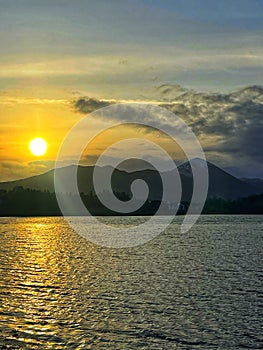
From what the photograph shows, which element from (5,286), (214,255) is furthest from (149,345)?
(214,255)

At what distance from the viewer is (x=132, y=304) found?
65.4 metres

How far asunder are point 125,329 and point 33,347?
380 inches

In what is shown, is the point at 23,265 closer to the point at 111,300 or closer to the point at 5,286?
the point at 5,286

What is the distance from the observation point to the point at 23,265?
109438 mm

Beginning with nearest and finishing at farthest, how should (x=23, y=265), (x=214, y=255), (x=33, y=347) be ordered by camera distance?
(x=33, y=347), (x=23, y=265), (x=214, y=255)

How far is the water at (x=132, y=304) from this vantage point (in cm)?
4988

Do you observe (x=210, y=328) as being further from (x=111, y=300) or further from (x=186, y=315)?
(x=111, y=300)

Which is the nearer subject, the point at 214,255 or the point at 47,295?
the point at 47,295

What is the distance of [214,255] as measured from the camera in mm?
132375

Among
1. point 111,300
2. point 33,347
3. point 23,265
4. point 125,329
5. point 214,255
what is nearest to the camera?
point 33,347

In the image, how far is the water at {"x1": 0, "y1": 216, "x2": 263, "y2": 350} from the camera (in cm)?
4988

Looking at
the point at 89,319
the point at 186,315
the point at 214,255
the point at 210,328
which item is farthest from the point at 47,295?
the point at 214,255

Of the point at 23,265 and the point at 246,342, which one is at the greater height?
the point at 23,265

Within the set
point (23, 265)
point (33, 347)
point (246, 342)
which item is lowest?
point (246, 342)
